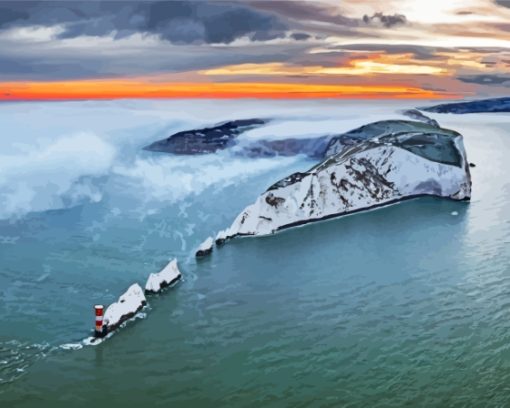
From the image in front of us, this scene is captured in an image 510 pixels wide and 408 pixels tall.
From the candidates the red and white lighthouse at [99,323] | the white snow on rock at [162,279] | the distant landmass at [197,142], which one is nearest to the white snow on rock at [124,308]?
the red and white lighthouse at [99,323]

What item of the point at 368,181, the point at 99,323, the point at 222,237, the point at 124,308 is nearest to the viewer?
the point at 99,323

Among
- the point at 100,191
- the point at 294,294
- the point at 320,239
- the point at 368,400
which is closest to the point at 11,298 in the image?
the point at 294,294

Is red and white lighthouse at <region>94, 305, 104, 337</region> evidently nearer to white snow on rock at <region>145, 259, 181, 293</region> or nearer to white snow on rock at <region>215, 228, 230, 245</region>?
white snow on rock at <region>145, 259, 181, 293</region>

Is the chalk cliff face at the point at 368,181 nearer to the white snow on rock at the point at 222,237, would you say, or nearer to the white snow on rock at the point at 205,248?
the white snow on rock at the point at 222,237

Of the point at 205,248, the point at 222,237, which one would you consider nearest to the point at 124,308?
the point at 205,248

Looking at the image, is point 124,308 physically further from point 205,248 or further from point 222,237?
point 222,237

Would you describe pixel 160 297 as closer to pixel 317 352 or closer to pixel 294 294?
pixel 294 294

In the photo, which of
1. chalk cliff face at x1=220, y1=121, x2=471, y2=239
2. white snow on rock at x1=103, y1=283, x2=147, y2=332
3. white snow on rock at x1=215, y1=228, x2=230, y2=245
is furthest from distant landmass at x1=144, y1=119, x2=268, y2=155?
white snow on rock at x1=103, y1=283, x2=147, y2=332
